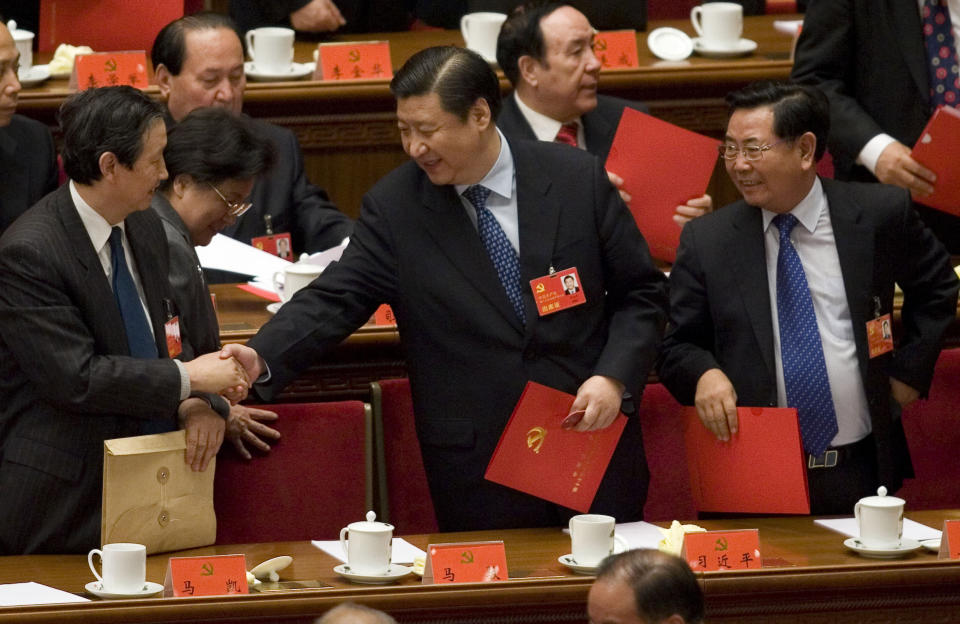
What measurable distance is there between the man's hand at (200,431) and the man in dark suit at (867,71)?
181 centimetres

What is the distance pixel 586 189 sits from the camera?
3229 mm

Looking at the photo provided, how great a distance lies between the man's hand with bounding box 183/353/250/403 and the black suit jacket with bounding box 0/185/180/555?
4 cm

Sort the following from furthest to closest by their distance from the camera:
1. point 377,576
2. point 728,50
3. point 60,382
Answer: point 728,50 < point 60,382 < point 377,576

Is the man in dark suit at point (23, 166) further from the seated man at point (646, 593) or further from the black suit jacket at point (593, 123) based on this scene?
the seated man at point (646, 593)

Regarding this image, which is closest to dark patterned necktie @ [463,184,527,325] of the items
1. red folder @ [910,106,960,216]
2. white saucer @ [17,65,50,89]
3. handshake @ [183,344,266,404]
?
handshake @ [183,344,266,404]

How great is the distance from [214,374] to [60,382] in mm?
276

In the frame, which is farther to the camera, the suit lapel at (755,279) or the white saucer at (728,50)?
the white saucer at (728,50)

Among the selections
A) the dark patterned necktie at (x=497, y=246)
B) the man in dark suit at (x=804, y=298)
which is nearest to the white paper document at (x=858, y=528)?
the man in dark suit at (x=804, y=298)

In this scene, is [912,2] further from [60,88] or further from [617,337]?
[60,88]

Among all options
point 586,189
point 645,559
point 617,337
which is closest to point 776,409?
point 617,337

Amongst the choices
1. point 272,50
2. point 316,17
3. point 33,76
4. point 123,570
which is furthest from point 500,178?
point 316,17

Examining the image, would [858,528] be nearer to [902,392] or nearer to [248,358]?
[902,392]

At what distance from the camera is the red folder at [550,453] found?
3.07 m

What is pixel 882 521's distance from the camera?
295 centimetres
